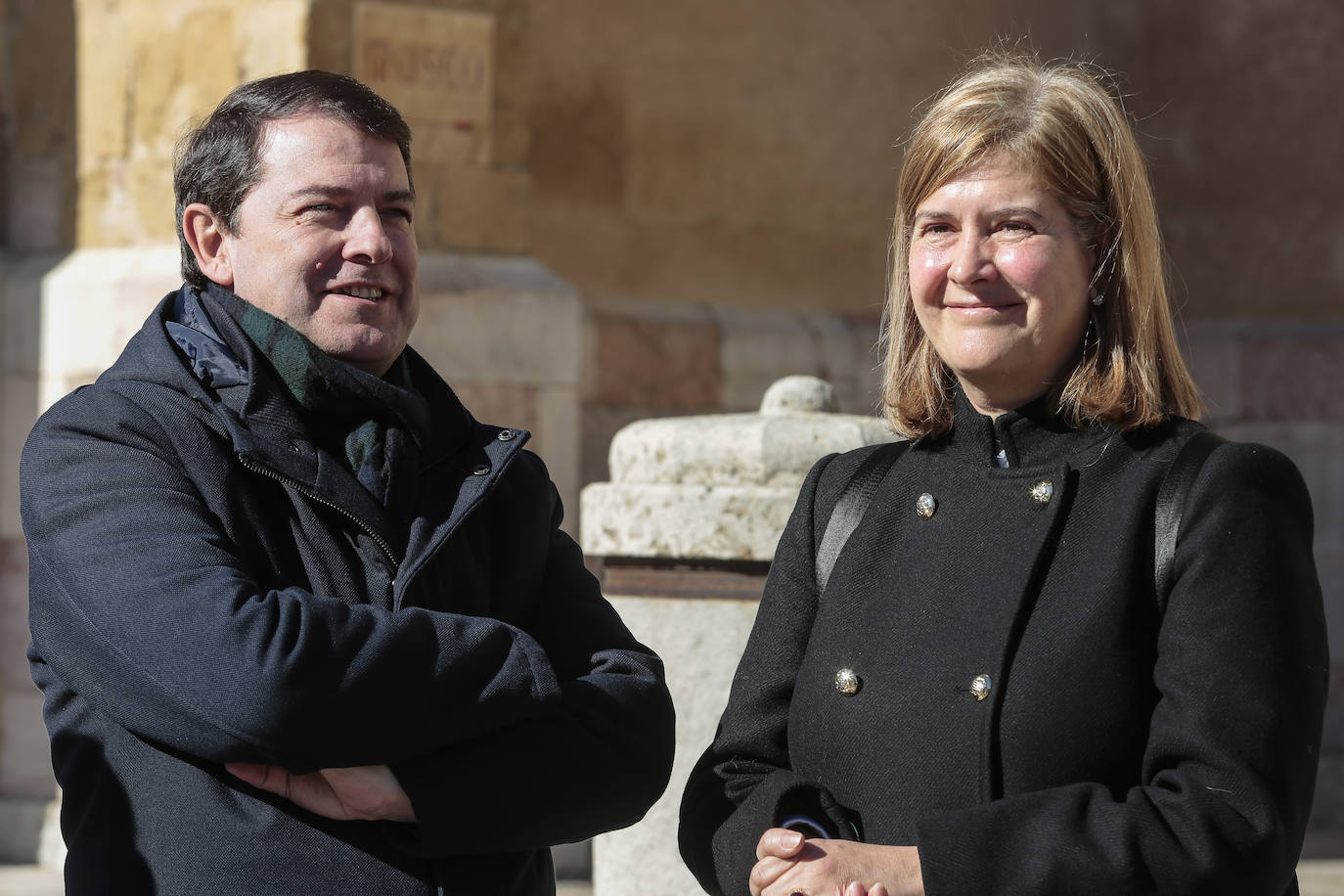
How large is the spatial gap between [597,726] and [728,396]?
15.2 feet

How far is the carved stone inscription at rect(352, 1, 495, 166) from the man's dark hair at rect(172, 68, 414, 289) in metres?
3.00

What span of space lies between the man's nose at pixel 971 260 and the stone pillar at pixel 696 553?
4.14 feet

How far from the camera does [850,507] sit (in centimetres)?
251

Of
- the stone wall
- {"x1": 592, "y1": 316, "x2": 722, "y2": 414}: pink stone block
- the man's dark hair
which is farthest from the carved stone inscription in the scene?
the man's dark hair

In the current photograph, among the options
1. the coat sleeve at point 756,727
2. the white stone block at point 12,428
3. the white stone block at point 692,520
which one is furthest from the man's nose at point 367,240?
the white stone block at point 12,428

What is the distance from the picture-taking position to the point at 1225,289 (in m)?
7.69

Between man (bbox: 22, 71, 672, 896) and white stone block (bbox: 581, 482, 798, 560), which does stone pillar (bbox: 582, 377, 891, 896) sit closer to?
white stone block (bbox: 581, 482, 798, 560)

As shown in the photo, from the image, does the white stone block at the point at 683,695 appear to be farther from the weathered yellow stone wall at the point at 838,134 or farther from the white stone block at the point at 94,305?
the weathered yellow stone wall at the point at 838,134

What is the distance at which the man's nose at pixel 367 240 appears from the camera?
98.7 inches

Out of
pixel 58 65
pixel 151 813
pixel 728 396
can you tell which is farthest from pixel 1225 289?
pixel 151 813

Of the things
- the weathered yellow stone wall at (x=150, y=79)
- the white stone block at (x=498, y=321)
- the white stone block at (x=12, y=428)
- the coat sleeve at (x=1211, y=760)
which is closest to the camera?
the coat sleeve at (x=1211, y=760)

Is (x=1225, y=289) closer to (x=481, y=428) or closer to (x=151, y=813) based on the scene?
(x=481, y=428)

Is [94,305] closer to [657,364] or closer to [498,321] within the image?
[498,321]

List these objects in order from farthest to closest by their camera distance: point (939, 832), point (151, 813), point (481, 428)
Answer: point (481, 428) < point (151, 813) < point (939, 832)
